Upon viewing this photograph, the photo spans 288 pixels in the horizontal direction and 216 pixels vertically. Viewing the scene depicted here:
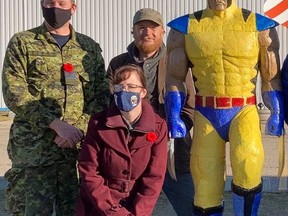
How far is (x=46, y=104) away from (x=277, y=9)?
7.15 metres

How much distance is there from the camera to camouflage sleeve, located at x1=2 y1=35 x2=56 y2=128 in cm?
409

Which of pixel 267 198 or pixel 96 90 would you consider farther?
pixel 267 198

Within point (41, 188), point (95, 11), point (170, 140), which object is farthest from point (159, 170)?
point (95, 11)

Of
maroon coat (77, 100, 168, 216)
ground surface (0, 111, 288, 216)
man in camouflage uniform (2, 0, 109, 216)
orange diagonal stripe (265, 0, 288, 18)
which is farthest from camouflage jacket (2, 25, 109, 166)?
orange diagonal stripe (265, 0, 288, 18)

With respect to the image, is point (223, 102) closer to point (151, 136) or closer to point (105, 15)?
→ point (151, 136)

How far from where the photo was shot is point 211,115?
14.3ft

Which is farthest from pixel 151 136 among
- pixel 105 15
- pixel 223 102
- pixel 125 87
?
pixel 105 15

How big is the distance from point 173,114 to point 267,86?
2.05ft

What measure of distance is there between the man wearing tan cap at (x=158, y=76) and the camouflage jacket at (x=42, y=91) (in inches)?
18.3

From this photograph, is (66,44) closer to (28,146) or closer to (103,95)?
(103,95)

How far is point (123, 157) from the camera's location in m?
3.91

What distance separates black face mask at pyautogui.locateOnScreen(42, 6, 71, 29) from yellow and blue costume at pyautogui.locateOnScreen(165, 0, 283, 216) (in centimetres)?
70

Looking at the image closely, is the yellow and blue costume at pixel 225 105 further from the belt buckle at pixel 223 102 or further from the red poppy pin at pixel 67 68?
the red poppy pin at pixel 67 68

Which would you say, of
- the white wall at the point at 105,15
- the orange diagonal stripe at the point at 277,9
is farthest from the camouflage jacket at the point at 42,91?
the white wall at the point at 105,15
